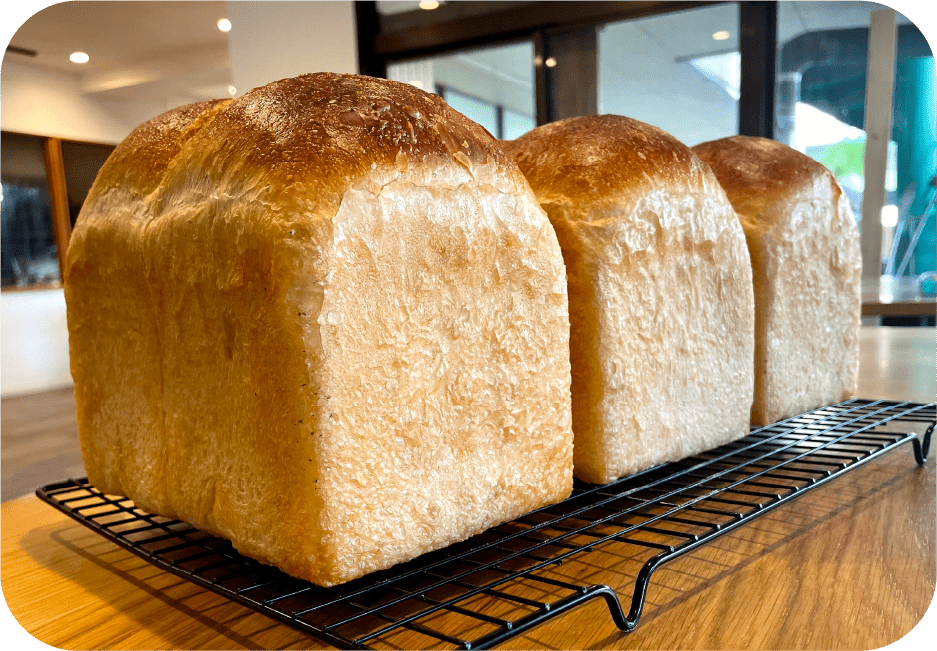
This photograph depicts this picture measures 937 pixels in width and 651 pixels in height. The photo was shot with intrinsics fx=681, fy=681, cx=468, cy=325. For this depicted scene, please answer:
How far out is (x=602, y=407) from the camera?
2.41 ft

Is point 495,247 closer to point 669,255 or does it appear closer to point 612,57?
point 669,255

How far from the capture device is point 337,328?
51 cm

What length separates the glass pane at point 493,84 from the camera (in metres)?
3.62

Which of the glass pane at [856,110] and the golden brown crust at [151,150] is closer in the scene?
the golden brown crust at [151,150]

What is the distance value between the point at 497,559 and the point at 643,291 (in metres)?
0.34

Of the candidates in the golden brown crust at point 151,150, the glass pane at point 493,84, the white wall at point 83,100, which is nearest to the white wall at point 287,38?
the white wall at point 83,100

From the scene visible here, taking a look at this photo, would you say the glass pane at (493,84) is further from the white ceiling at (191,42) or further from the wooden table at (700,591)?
the wooden table at (700,591)

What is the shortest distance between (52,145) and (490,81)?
2207 millimetres

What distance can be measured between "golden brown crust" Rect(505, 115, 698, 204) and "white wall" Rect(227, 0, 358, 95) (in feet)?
10.6

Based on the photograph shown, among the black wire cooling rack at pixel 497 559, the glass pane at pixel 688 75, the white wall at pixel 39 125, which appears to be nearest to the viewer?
the black wire cooling rack at pixel 497 559

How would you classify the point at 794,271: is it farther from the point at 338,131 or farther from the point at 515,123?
the point at 515,123

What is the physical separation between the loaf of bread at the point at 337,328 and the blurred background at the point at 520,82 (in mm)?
1553

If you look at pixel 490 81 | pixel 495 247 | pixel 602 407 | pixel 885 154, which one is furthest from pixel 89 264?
pixel 490 81

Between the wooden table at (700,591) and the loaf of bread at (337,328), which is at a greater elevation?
the loaf of bread at (337,328)
